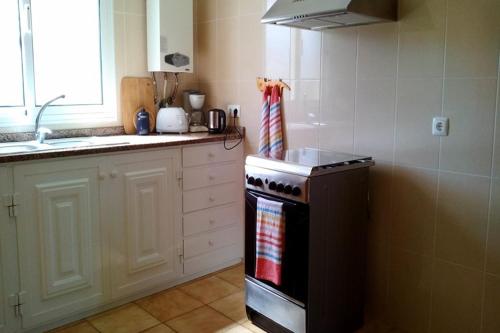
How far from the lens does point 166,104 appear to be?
336 cm

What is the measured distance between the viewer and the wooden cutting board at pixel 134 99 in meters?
3.14

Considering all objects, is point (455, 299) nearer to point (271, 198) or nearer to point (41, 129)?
point (271, 198)

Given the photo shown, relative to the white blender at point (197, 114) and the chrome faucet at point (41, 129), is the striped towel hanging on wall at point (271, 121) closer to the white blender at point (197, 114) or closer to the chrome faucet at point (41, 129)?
the white blender at point (197, 114)

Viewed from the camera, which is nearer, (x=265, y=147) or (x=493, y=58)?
(x=493, y=58)

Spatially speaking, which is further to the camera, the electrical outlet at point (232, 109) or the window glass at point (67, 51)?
the electrical outlet at point (232, 109)

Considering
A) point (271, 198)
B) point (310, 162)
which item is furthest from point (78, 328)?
point (310, 162)

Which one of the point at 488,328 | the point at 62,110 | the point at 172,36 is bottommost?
the point at 488,328

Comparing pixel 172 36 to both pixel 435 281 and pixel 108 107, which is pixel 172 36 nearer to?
pixel 108 107

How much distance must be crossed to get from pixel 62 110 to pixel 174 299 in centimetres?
136

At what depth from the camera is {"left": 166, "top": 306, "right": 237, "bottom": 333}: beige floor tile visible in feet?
8.06

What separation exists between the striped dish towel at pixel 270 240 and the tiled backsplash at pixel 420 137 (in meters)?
0.59

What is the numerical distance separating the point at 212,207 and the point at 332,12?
5.05ft

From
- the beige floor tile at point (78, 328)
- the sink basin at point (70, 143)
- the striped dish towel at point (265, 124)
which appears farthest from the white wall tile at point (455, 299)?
the sink basin at point (70, 143)

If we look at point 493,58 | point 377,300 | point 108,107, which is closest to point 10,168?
point 108,107
